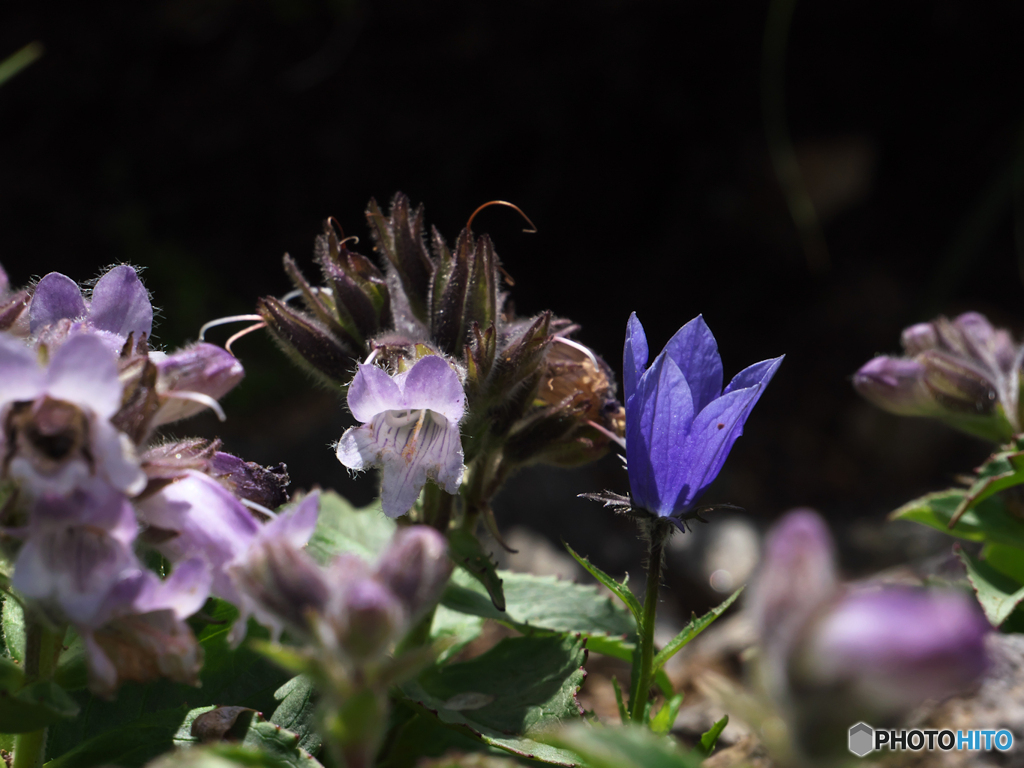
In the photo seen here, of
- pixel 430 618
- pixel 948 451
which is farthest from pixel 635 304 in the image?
pixel 430 618

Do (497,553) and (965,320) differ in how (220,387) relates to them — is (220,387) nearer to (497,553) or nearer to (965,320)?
(965,320)

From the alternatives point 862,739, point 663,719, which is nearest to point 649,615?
point 663,719

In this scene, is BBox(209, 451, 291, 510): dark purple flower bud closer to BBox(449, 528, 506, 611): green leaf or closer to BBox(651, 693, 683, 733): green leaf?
BBox(449, 528, 506, 611): green leaf

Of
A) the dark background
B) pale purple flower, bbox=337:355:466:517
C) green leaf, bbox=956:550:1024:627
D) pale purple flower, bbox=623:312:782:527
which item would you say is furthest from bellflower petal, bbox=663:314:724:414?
the dark background

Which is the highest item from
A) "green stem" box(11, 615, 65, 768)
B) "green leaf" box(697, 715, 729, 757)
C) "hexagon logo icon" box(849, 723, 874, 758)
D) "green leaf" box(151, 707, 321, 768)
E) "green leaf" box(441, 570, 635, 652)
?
"green stem" box(11, 615, 65, 768)

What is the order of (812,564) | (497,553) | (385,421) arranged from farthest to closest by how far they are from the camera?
(497,553), (385,421), (812,564)
